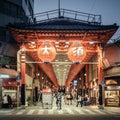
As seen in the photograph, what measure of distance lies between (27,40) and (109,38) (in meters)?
11.1

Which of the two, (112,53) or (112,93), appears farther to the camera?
(112,53)

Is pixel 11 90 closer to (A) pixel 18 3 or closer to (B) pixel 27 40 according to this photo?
(B) pixel 27 40

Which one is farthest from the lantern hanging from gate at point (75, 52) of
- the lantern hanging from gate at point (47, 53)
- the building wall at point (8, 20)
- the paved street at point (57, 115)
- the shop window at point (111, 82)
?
the building wall at point (8, 20)

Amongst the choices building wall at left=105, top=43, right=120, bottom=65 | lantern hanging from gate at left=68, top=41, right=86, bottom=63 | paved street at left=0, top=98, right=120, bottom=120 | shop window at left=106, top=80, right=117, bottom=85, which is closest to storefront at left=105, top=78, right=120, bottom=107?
shop window at left=106, top=80, right=117, bottom=85

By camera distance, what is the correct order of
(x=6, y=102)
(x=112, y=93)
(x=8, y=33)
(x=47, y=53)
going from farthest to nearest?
1. (x=8, y=33)
2. (x=112, y=93)
3. (x=6, y=102)
4. (x=47, y=53)

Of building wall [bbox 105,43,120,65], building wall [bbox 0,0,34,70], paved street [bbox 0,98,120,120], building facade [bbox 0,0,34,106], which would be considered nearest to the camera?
paved street [bbox 0,98,120,120]

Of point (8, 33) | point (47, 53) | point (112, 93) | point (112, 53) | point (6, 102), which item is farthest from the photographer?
point (8, 33)

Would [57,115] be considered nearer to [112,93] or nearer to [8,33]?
[112,93]

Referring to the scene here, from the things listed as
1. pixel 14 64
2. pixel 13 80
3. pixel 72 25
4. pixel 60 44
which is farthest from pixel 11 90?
pixel 72 25

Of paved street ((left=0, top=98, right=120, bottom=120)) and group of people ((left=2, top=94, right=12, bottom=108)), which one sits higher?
group of people ((left=2, top=94, right=12, bottom=108))

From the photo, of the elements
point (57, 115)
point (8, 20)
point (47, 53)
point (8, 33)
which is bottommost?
point (57, 115)

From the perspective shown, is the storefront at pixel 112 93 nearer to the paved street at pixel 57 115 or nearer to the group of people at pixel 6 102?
the paved street at pixel 57 115

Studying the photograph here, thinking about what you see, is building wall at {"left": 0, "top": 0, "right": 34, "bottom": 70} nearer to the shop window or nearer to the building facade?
the building facade

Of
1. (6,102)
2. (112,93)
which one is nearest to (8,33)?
(6,102)
